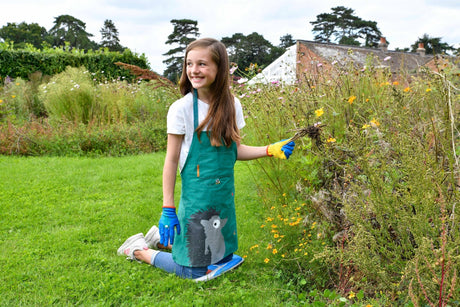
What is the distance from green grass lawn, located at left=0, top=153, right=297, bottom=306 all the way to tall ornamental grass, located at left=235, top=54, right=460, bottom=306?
33cm

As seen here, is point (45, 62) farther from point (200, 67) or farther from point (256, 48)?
point (256, 48)

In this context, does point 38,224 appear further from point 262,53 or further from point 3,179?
point 262,53

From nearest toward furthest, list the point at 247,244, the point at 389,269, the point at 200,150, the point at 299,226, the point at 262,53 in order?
the point at 389,269, the point at 200,150, the point at 299,226, the point at 247,244, the point at 262,53

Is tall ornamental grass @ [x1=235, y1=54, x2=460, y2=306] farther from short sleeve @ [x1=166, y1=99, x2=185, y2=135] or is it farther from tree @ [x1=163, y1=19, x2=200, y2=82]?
tree @ [x1=163, y1=19, x2=200, y2=82]

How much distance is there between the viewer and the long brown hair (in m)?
2.45

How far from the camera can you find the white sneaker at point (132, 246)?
2.85 m

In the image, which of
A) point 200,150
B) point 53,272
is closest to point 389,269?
point 200,150

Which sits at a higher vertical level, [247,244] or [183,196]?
[183,196]

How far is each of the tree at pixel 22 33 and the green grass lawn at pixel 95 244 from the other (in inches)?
1962

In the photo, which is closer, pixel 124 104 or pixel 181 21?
pixel 124 104

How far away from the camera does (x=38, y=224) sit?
346 centimetres

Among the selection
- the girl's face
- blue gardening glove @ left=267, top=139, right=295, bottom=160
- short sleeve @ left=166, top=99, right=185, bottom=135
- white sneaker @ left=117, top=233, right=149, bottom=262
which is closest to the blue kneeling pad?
white sneaker @ left=117, top=233, right=149, bottom=262

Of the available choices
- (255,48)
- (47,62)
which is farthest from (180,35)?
(47,62)

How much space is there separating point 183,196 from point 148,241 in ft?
2.54
